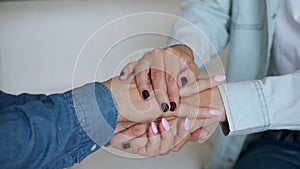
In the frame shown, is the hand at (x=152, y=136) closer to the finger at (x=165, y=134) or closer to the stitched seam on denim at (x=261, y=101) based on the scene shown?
the finger at (x=165, y=134)

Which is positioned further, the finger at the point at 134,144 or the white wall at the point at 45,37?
the white wall at the point at 45,37

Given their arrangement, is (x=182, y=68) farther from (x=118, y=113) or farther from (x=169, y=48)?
(x=118, y=113)

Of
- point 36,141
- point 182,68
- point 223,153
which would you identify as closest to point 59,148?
point 36,141

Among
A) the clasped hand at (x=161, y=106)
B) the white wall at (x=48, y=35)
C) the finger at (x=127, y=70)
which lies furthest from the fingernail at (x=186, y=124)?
the white wall at (x=48, y=35)

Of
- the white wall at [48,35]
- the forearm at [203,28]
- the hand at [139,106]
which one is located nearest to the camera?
the hand at [139,106]

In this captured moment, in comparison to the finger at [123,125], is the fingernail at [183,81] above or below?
above

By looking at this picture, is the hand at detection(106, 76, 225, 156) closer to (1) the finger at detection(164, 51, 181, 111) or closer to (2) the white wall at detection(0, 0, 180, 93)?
(1) the finger at detection(164, 51, 181, 111)

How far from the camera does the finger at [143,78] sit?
0.70m

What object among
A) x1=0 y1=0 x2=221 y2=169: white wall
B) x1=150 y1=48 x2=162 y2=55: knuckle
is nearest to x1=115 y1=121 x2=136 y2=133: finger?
x1=150 y1=48 x2=162 y2=55: knuckle

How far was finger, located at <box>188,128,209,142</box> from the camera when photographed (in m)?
0.73

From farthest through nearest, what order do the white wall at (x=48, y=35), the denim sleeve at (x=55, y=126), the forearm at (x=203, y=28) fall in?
the white wall at (x=48, y=35) < the forearm at (x=203, y=28) < the denim sleeve at (x=55, y=126)

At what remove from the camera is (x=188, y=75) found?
0.74 metres

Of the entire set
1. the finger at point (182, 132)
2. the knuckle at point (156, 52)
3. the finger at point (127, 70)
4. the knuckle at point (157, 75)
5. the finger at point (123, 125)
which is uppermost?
the knuckle at point (156, 52)

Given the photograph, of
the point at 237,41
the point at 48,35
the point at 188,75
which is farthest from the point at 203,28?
the point at 48,35
